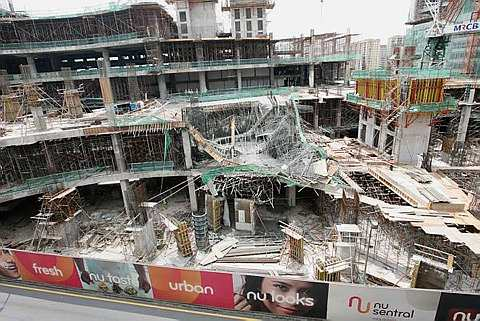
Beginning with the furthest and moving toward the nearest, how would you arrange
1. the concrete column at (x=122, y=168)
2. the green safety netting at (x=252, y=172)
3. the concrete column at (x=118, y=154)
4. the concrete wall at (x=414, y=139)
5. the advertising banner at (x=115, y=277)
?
the concrete column at (x=122, y=168), the concrete column at (x=118, y=154), the concrete wall at (x=414, y=139), the green safety netting at (x=252, y=172), the advertising banner at (x=115, y=277)

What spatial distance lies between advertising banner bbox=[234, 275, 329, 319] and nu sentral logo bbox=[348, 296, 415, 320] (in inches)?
40.5

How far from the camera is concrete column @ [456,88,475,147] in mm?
29531

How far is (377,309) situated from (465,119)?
2814cm

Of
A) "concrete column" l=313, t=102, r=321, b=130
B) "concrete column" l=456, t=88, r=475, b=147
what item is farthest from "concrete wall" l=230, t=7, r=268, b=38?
"concrete column" l=456, t=88, r=475, b=147

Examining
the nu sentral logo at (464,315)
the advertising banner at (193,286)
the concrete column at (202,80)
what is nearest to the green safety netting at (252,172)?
the advertising banner at (193,286)

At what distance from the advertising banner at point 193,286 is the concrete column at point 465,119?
2895 cm

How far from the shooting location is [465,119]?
1191 inches

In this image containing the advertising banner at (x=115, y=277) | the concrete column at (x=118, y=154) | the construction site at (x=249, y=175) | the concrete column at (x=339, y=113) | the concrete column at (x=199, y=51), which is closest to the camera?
the advertising banner at (x=115, y=277)

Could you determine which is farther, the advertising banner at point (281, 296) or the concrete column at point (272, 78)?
the concrete column at point (272, 78)

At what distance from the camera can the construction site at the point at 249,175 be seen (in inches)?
599

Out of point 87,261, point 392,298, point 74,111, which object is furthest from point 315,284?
point 74,111

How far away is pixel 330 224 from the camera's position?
66.8 ft

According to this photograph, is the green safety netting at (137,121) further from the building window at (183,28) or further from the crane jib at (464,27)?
the crane jib at (464,27)

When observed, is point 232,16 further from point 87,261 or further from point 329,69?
point 87,261
